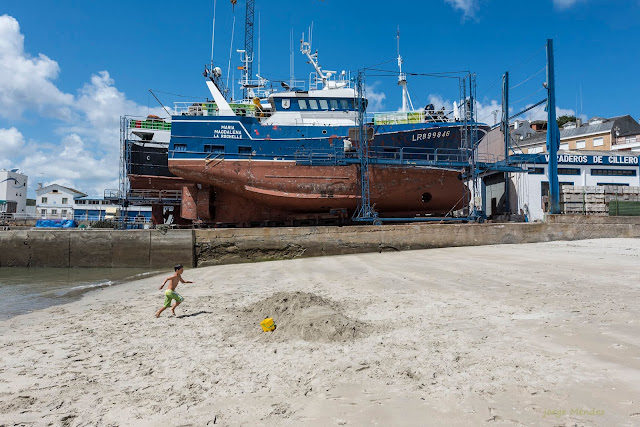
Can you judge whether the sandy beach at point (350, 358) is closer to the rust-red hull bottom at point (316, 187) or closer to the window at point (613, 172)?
the rust-red hull bottom at point (316, 187)

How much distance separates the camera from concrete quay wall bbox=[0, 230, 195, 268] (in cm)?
1465

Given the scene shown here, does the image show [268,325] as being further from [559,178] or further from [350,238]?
[559,178]

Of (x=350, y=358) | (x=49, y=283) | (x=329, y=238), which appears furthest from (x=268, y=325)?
(x=49, y=283)

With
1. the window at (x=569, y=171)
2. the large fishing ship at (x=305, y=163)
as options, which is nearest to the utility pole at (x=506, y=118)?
the large fishing ship at (x=305, y=163)

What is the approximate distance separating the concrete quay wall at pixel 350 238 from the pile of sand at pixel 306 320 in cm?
861

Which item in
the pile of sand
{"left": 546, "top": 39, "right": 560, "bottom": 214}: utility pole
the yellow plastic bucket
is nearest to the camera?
the pile of sand

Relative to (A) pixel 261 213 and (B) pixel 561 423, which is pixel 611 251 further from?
(A) pixel 261 213

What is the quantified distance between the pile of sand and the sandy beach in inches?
1.0

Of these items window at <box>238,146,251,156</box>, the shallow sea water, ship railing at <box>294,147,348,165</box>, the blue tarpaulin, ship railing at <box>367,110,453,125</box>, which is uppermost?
ship railing at <box>367,110,453,125</box>

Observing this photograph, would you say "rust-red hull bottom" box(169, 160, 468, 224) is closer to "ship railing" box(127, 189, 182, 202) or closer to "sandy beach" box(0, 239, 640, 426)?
"ship railing" box(127, 189, 182, 202)

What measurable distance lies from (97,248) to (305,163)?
997 centimetres

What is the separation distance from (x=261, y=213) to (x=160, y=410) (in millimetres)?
15290

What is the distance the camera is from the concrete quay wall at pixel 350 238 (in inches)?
567

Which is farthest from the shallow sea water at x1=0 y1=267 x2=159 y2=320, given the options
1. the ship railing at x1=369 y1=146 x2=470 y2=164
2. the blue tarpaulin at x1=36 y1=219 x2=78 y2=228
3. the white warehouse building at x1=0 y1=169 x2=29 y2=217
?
the white warehouse building at x1=0 y1=169 x2=29 y2=217
